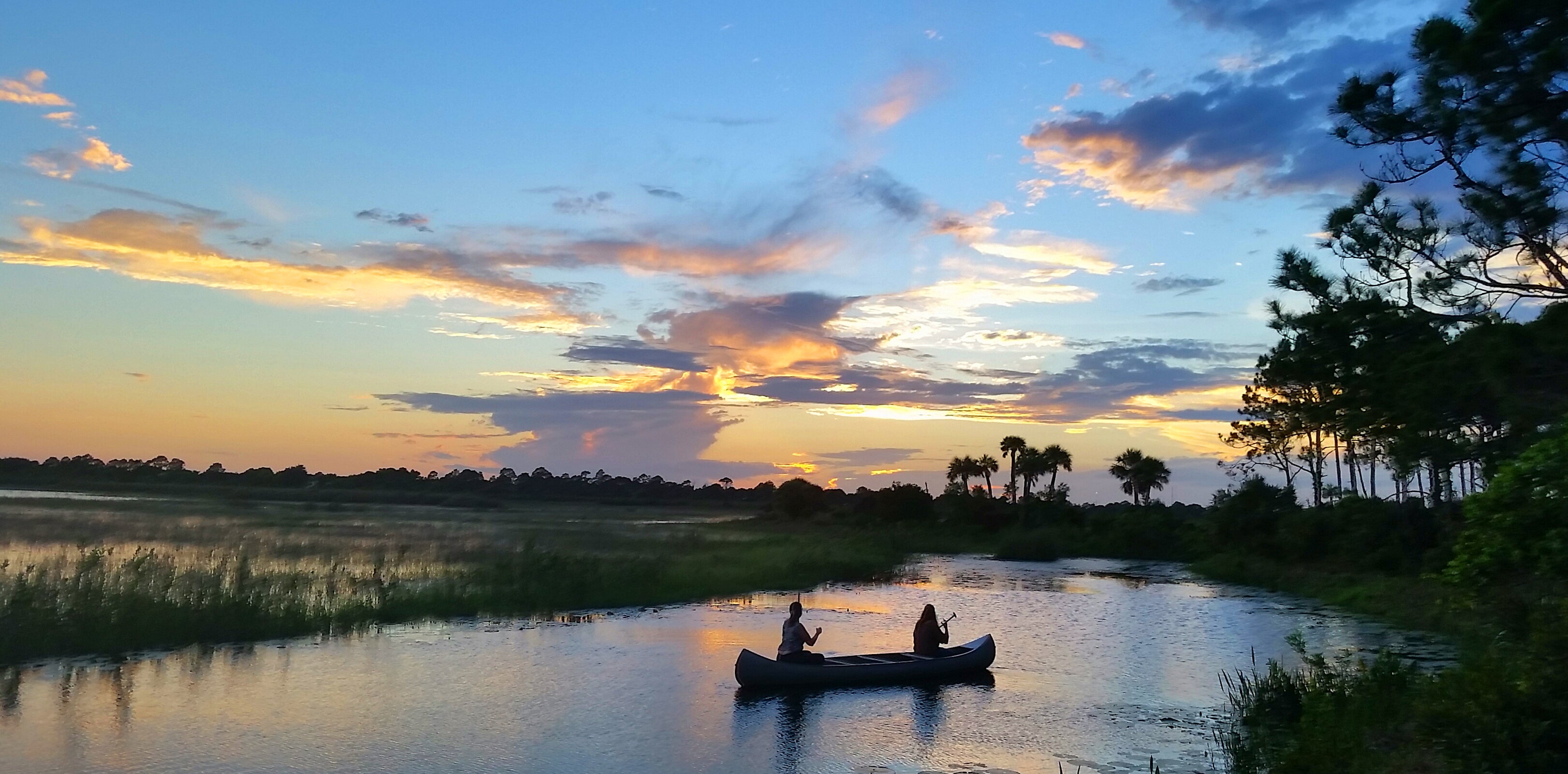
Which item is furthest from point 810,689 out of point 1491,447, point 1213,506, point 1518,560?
point 1213,506

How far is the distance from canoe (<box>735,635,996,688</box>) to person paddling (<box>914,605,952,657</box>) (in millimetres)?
215

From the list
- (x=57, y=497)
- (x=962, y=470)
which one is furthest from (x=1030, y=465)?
(x=57, y=497)

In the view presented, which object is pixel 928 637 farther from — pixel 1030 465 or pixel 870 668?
pixel 1030 465

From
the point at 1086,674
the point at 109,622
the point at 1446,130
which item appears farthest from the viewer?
the point at 1086,674

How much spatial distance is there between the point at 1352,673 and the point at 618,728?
420 inches

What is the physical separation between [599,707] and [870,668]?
5062 millimetres

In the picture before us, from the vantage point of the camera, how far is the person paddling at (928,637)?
19.9 meters

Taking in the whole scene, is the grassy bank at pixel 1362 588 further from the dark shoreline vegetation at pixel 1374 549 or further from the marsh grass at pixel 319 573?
the marsh grass at pixel 319 573

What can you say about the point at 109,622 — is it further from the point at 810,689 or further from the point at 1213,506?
the point at 1213,506

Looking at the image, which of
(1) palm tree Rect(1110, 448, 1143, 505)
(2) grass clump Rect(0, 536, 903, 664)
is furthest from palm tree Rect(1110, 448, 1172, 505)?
(2) grass clump Rect(0, 536, 903, 664)

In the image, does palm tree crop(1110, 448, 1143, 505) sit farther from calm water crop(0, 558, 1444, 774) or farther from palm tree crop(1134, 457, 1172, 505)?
calm water crop(0, 558, 1444, 774)

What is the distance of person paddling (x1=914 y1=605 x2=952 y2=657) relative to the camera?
65.2 ft

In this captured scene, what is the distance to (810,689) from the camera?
58.5 feet

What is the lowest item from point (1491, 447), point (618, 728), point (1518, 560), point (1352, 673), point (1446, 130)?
point (618, 728)
